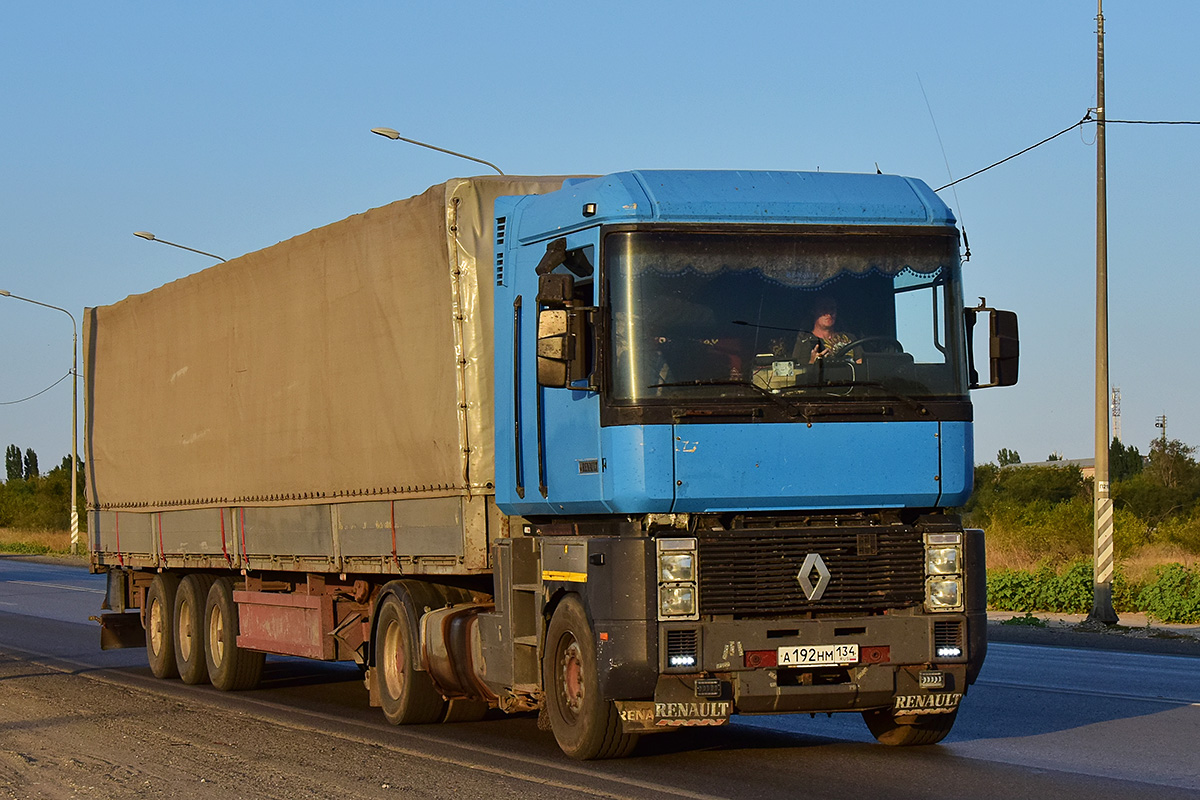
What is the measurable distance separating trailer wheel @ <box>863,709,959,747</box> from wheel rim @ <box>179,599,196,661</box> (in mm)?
8507

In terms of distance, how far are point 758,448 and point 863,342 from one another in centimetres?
89

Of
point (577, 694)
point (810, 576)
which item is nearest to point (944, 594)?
point (810, 576)

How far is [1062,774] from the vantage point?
967 centimetres

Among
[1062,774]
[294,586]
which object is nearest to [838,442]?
[1062,774]

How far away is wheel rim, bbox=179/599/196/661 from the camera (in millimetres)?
17469

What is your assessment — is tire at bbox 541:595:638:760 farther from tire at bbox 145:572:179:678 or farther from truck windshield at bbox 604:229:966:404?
tire at bbox 145:572:179:678

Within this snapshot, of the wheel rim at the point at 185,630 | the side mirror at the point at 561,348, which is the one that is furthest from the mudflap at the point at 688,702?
the wheel rim at the point at 185,630

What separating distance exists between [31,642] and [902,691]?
16.3m

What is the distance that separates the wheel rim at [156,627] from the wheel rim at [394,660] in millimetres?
5819

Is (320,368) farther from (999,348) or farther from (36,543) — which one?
(36,543)

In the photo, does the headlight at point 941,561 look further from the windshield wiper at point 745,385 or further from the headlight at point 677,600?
the headlight at point 677,600

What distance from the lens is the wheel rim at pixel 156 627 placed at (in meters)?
18.3

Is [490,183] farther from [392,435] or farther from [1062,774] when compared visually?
[1062,774]

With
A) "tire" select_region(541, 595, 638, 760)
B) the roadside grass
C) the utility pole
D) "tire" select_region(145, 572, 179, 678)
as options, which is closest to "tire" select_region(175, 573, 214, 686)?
"tire" select_region(145, 572, 179, 678)
